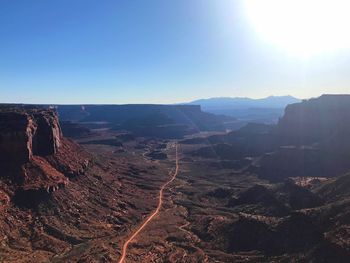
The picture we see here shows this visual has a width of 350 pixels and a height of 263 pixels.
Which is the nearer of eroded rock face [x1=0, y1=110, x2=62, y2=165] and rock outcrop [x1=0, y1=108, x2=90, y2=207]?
rock outcrop [x1=0, y1=108, x2=90, y2=207]

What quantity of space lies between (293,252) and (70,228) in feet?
145

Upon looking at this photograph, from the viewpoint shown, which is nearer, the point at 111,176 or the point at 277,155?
the point at 111,176

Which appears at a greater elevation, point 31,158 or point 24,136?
point 24,136

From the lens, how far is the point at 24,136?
10850 centimetres

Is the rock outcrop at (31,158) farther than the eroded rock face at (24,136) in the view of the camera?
No

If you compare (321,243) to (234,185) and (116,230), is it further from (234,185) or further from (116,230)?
(234,185)

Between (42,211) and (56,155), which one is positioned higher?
(56,155)

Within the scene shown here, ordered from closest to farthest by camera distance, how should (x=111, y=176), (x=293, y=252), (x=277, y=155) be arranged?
(x=293, y=252), (x=111, y=176), (x=277, y=155)

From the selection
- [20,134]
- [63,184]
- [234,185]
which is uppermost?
[20,134]

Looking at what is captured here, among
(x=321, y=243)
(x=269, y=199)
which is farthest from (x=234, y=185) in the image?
(x=321, y=243)

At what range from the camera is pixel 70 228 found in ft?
324

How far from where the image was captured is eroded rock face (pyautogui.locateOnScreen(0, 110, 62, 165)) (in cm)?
10638

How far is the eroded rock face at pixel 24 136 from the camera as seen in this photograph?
106m

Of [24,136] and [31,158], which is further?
[31,158]
